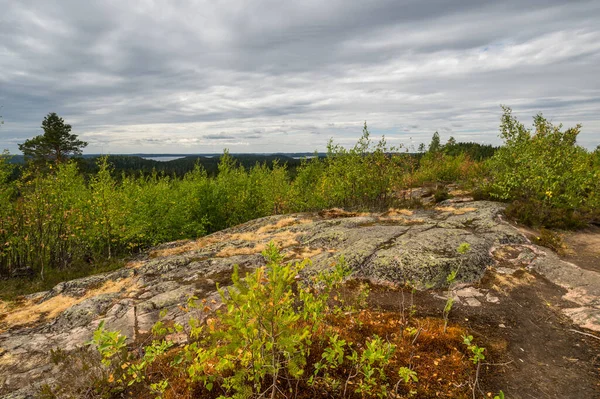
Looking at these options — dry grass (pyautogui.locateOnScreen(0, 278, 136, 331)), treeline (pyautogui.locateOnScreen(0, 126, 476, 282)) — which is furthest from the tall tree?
dry grass (pyautogui.locateOnScreen(0, 278, 136, 331))

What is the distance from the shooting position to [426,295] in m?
7.35

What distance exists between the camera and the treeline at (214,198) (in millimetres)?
13984

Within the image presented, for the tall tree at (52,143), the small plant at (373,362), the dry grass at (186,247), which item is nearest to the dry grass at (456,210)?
the dry grass at (186,247)

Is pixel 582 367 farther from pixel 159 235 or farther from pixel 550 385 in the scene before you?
pixel 159 235

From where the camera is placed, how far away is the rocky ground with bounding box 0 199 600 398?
494 cm

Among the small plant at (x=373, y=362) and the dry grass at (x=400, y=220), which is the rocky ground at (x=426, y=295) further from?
the small plant at (x=373, y=362)

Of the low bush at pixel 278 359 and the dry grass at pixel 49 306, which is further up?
the low bush at pixel 278 359

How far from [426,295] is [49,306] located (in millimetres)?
11786

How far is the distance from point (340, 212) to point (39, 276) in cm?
1654

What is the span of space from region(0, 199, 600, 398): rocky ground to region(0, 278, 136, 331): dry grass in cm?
5

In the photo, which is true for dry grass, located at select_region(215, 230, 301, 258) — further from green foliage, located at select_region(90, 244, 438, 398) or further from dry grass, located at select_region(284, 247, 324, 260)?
green foliage, located at select_region(90, 244, 438, 398)

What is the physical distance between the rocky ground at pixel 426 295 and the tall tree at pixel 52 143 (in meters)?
40.3

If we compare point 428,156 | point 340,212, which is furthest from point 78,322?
point 428,156

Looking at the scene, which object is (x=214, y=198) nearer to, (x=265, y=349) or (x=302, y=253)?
(x=302, y=253)
